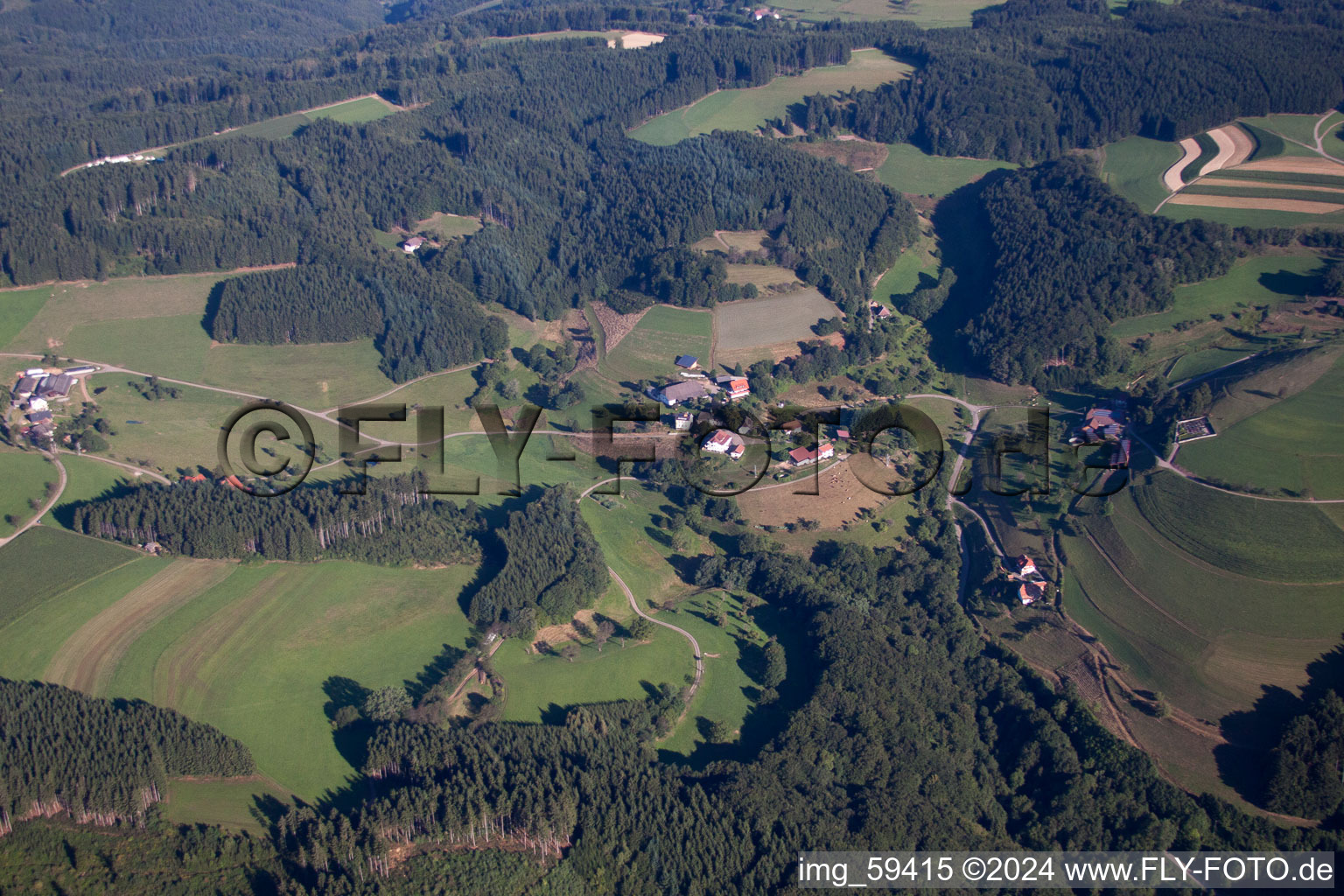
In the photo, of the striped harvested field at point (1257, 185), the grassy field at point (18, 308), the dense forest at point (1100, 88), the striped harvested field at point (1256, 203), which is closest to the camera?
the grassy field at point (18, 308)

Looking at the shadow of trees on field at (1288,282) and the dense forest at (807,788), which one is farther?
the shadow of trees on field at (1288,282)

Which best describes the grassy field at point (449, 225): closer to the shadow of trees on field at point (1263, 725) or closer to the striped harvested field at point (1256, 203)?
the striped harvested field at point (1256, 203)

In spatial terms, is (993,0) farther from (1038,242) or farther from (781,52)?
(1038,242)

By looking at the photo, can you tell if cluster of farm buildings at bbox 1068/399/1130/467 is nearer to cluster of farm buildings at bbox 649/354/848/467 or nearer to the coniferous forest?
the coniferous forest

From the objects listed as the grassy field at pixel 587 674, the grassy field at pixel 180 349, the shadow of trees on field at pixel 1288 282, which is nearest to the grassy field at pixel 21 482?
the grassy field at pixel 180 349

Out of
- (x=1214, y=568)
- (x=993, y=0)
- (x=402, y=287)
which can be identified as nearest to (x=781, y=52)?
(x=993, y=0)

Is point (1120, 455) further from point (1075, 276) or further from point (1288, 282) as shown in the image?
point (1288, 282)
